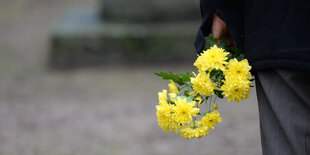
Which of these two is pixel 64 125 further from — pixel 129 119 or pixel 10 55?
pixel 10 55

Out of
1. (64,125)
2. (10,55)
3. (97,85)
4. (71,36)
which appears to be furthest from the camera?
(10,55)

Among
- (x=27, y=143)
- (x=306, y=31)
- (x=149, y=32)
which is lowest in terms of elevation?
(x=27, y=143)

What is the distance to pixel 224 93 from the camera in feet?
5.01

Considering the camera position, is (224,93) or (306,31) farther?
(224,93)

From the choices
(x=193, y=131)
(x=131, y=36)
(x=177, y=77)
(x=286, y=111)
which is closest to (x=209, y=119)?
(x=193, y=131)

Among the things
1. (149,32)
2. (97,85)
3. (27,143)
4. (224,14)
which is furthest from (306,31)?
(149,32)

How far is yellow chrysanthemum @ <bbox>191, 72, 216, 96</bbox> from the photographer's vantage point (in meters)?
1.54

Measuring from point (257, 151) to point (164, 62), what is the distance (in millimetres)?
3084

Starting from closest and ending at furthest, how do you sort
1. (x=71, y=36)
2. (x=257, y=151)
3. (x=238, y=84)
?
1. (x=238, y=84)
2. (x=257, y=151)
3. (x=71, y=36)

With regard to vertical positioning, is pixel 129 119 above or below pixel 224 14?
below

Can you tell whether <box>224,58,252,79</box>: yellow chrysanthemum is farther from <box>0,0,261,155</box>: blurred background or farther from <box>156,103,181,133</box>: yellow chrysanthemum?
<box>0,0,261,155</box>: blurred background

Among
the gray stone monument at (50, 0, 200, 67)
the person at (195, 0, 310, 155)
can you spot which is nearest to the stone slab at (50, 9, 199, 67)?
the gray stone monument at (50, 0, 200, 67)

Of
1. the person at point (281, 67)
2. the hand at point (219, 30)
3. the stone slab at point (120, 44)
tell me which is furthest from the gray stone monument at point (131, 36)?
the person at point (281, 67)

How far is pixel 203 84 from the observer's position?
1539 millimetres
